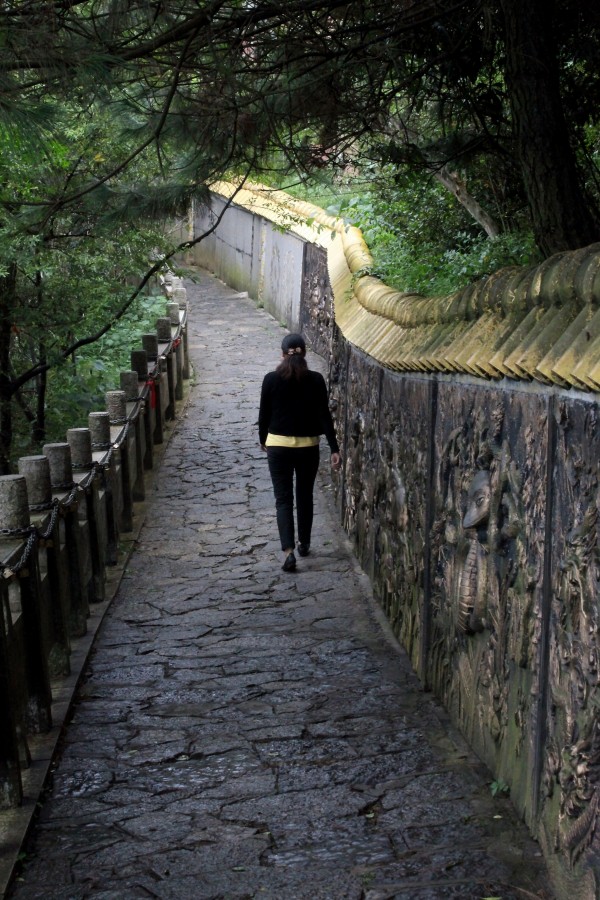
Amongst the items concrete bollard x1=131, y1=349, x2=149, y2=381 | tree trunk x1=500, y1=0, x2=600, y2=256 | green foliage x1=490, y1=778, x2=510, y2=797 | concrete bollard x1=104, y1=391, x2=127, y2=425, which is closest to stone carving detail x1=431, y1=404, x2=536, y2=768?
green foliage x1=490, y1=778, x2=510, y2=797

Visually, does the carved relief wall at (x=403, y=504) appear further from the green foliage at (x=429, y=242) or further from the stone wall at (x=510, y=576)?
the green foliage at (x=429, y=242)

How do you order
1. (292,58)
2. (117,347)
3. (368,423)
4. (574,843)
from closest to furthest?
(574,843)
(292,58)
(368,423)
(117,347)

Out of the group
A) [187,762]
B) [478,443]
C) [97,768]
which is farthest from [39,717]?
[478,443]

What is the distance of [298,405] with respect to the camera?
333 inches

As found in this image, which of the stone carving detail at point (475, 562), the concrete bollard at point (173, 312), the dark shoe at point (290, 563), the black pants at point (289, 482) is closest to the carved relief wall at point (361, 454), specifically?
the black pants at point (289, 482)

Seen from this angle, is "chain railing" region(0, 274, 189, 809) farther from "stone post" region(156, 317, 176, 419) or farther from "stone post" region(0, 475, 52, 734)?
"stone post" region(156, 317, 176, 419)

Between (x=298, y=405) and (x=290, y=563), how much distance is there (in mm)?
1152

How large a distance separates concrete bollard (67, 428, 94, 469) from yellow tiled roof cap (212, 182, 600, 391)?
6.33 feet

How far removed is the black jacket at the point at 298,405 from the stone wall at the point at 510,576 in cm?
123

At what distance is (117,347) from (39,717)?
1181 cm

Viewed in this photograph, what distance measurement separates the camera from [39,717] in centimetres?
534

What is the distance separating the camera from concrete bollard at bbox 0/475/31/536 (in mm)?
5199

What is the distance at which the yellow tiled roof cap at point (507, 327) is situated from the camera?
3426 millimetres

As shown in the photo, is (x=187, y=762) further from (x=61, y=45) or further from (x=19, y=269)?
(x=19, y=269)
